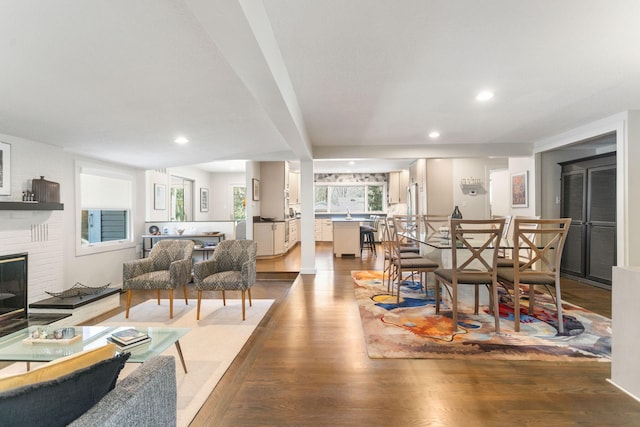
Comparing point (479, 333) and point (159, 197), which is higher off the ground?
point (159, 197)

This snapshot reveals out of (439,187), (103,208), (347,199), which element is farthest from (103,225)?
(347,199)

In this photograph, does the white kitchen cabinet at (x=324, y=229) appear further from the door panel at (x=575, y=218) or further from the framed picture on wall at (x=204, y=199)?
the door panel at (x=575, y=218)

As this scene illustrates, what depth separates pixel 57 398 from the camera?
31.0 inches

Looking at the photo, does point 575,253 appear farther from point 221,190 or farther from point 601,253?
point 221,190

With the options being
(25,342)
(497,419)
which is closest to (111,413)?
(497,419)

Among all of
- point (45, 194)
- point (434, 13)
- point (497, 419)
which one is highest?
point (434, 13)

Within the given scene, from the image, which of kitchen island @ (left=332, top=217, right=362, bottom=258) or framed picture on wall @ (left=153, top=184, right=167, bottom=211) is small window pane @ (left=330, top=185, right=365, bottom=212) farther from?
framed picture on wall @ (left=153, top=184, right=167, bottom=211)

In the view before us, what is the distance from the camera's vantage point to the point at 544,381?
80.1 inches

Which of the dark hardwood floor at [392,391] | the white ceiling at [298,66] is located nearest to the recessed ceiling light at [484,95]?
the white ceiling at [298,66]

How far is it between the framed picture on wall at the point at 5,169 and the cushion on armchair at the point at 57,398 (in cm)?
384

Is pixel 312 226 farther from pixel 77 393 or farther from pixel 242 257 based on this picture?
pixel 77 393

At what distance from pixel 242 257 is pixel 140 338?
1980 mm

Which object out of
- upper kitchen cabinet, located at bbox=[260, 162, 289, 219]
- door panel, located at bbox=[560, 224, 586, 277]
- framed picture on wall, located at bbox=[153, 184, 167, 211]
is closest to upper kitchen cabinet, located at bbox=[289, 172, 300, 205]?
upper kitchen cabinet, located at bbox=[260, 162, 289, 219]

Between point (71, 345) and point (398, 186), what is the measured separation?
8.61 m
